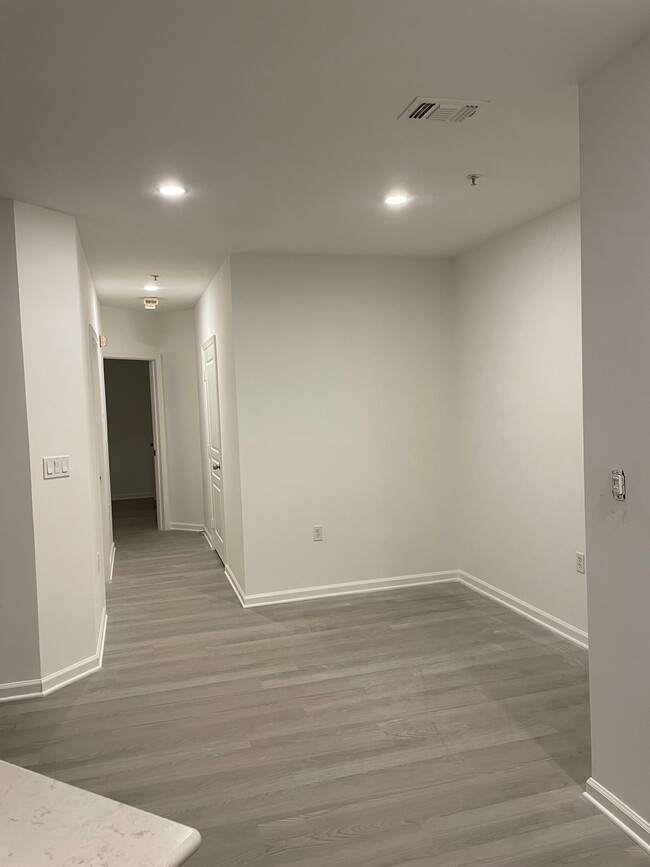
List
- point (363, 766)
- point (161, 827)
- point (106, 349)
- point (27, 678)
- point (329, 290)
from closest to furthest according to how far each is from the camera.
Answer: point (161, 827) < point (363, 766) < point (27, 678) < point (329, 290) < point (106, 349)

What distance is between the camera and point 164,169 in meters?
3.00

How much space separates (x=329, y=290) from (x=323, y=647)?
99.7 inches

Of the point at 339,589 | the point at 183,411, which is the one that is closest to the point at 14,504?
the point at 339,589

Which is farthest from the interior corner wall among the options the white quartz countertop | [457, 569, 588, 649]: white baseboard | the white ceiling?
[457, 569, 588, 649]: white baseboard

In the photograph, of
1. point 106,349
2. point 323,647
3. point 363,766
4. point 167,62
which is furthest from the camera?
point 106,349

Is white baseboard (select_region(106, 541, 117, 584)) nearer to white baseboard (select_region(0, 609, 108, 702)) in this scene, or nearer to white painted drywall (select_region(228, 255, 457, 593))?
white painted drywall (select_region(228, 255, 457, 593))

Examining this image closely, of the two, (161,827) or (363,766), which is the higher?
(161,827)

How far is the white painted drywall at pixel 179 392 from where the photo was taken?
7.65 metres

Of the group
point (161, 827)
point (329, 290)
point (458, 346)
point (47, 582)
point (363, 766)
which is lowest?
point (363, 766)

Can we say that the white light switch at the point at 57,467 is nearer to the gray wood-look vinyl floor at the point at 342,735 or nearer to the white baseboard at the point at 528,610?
the gray wood-look vinyl floor at the point at 342,735

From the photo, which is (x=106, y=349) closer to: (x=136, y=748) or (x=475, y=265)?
(x=475, y=265)

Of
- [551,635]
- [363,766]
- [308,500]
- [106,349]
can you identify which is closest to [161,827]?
[363,766]

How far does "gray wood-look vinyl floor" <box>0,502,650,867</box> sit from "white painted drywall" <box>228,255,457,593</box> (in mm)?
493

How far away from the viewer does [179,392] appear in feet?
25.5
